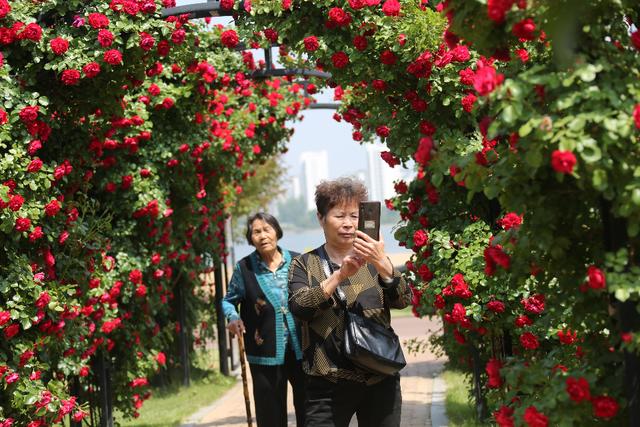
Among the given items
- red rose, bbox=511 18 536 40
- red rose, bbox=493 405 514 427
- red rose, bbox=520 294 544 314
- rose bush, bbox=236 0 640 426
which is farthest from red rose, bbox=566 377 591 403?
red rose, bbox=520 294 544 314

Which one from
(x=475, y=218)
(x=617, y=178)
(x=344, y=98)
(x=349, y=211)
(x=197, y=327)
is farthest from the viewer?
(x=197, y=327)

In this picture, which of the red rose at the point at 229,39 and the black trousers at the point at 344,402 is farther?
the red rose at the point at 229,39

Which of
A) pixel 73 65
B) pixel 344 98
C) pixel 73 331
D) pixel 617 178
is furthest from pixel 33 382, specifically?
pixel 617 178

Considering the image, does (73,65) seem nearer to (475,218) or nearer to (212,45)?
(475,218)

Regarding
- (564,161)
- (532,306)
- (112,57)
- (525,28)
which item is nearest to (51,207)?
(112,57)

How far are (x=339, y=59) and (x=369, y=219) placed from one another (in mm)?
2153

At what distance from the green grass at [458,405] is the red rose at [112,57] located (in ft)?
13.2

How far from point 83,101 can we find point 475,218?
8.54ft

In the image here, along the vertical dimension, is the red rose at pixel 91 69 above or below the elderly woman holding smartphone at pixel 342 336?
above

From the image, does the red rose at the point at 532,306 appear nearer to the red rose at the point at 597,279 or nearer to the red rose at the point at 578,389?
the red rose at the point at 578,389

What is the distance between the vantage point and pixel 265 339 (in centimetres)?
622

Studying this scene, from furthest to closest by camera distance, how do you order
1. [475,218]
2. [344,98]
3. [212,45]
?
[212,45]
[344,98]
[475,218]

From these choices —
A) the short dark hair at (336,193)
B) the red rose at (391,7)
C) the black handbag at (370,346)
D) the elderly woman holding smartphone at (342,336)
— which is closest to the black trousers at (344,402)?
the elderly woman holding smartphone at (342,336)

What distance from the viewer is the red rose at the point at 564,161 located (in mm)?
2750
